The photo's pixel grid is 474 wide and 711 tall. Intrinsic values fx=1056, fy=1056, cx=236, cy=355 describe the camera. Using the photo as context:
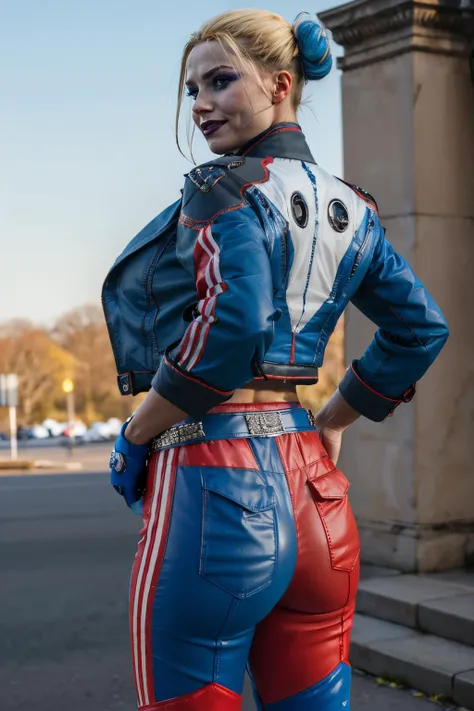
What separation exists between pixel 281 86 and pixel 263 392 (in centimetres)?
65

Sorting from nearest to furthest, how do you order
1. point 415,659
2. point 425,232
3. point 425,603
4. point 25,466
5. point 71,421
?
1. point 415,659
2. point 425,603
3. point 425,232
4. point 25,466
5. point 71,421

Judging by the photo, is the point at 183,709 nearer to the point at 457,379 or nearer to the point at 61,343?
the point at 457,379

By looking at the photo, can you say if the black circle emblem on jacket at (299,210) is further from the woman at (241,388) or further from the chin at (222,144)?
the chin at (222,144)

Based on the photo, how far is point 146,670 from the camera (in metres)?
1.96

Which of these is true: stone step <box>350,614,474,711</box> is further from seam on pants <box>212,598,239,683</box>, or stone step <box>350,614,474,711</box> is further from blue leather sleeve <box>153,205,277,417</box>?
blue leather sleeve <box>153,205,277,417</box>

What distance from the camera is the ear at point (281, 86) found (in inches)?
86.3

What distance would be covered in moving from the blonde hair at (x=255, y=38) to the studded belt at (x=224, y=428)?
695 mm

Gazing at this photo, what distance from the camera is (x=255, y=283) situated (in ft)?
6.21

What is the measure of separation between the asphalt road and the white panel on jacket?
2.87m

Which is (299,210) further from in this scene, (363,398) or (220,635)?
(220,635)

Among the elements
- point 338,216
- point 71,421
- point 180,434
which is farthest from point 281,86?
point 71,421

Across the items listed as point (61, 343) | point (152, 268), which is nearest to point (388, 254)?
point (152, 268)

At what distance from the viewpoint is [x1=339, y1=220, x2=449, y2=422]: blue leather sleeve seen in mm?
2363

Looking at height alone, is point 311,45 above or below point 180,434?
above
